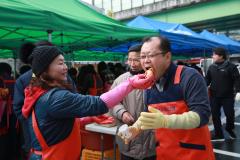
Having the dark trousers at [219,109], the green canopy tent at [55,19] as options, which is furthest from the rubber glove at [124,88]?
the dark trousers at [219,109]

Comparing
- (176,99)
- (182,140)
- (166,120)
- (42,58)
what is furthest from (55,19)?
(166,120)

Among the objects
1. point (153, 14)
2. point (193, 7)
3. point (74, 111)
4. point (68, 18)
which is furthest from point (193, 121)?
point (153, 14)

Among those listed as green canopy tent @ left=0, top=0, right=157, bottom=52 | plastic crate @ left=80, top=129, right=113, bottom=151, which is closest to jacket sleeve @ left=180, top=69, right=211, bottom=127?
green canopy tent @ left=0, top=0, right=157, bottom=52

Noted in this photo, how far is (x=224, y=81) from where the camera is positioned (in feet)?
22.4

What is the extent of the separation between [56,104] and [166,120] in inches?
27.2

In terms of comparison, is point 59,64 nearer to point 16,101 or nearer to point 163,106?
point 163,106

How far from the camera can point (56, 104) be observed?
1.99 m

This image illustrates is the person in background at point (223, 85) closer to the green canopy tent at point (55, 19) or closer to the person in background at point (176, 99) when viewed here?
the green canopy tent at point (55, 19)

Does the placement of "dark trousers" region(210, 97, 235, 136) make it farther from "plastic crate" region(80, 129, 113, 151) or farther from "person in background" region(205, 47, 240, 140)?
"plastic crate" region(80, 129, 113, 151)

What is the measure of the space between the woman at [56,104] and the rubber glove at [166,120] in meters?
0.28

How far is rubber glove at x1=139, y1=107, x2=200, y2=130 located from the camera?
1820 millimetres

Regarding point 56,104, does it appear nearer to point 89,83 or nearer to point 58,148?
point 58,148

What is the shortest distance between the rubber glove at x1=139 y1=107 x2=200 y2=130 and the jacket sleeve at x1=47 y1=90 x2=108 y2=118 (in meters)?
0.31

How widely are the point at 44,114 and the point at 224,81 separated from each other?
5500 mm
